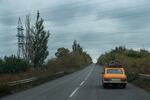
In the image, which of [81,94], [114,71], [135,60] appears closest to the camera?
[81,94]

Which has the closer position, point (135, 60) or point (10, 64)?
point (10, 64)

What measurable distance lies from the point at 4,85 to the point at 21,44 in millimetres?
49039

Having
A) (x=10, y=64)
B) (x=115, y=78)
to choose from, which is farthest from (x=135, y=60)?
(x=115, y=78)

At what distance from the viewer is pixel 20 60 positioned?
5491cm

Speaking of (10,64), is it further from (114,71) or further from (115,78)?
(115,78)

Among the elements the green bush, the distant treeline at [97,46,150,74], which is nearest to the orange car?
the distant treeline at [97,46,150,74]

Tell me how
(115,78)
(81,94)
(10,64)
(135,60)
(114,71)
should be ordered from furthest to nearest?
Result: (135,60), (10,64), (114,71), (115,78), (81,94)

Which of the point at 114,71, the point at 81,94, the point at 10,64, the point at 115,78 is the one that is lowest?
the point at 81,94

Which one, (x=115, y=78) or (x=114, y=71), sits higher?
(x=114, y=71)

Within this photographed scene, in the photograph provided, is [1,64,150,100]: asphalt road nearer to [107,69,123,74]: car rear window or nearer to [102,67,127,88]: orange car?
[102,67,127,88]: orange car

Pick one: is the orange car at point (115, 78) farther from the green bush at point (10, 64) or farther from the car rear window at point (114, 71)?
the green bush at point (10, 64)

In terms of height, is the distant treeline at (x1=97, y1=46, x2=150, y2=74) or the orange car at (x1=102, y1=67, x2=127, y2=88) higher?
the distant treeline at (x1=97, y1=46, x2=150, y2=74)

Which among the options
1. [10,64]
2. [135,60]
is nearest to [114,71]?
[10,64]

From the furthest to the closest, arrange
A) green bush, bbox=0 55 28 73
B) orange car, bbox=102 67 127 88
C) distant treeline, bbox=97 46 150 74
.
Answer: green bush, bbox=0 55 28 73 → distant treeline, bbox=97 46 150 74 → orange car, bbox=102 67 127 88
